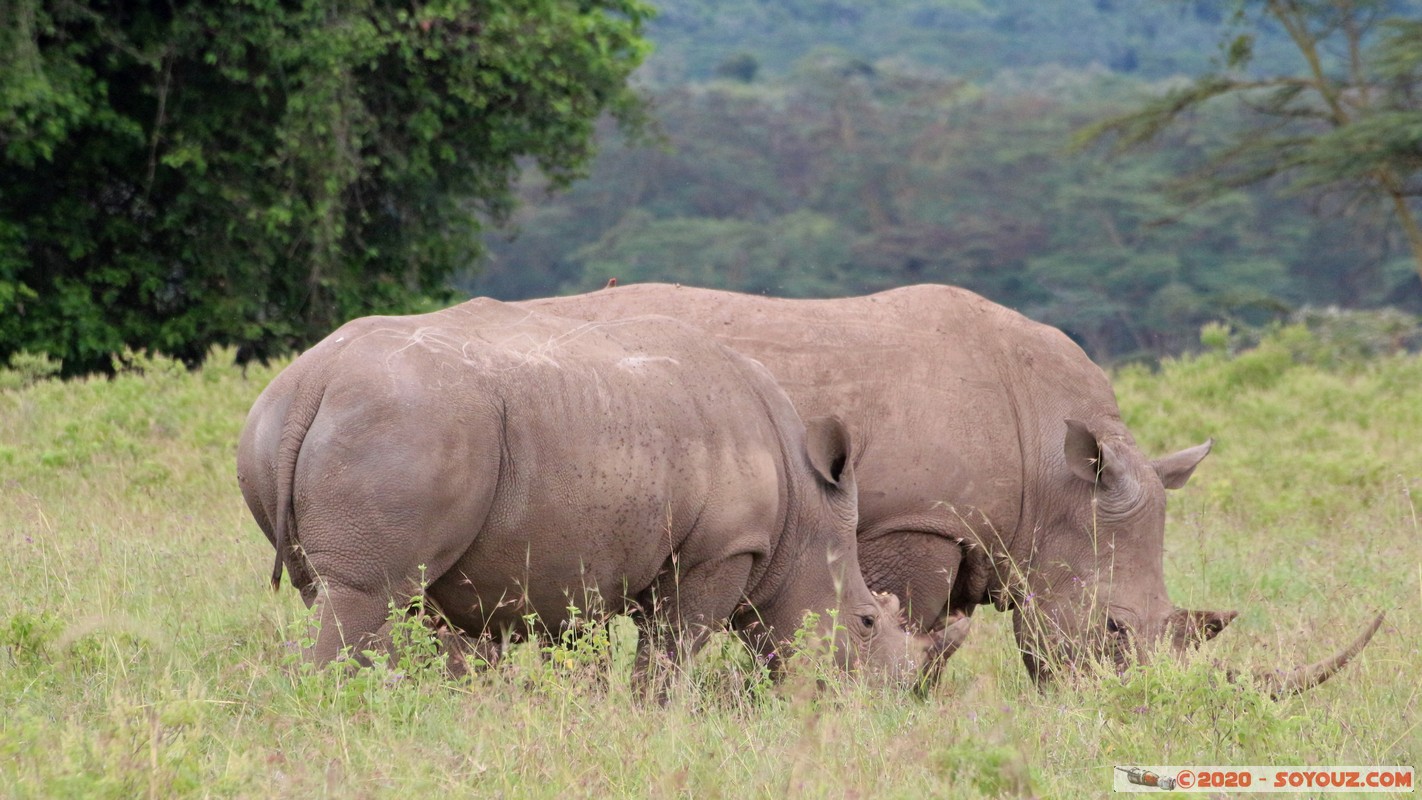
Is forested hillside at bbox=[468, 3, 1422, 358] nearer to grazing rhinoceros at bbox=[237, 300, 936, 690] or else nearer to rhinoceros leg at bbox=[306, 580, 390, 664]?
grazing rhinoceros at bbox=[237, 300, 936, 690]

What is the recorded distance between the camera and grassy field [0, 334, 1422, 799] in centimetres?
427

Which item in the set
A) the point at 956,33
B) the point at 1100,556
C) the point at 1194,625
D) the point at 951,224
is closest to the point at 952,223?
the point at 951,224

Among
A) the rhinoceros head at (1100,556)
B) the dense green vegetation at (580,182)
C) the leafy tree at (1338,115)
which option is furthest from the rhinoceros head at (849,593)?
the leafy tree at (1338,115)

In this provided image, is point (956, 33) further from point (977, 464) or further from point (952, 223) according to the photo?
point (977, 464)

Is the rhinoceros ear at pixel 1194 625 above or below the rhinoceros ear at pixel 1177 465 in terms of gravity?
below

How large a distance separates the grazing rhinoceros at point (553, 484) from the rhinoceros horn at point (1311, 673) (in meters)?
1.22

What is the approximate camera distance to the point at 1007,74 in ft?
239

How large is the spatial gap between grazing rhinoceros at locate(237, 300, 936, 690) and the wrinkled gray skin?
19.5 inches

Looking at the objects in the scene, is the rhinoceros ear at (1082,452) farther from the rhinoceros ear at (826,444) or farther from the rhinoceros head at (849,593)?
the rhinoceros ear at (826,444)

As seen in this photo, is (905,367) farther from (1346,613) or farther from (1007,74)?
(1007,74)

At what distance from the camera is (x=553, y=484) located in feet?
17.4

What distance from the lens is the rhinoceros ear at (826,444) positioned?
6082 mm

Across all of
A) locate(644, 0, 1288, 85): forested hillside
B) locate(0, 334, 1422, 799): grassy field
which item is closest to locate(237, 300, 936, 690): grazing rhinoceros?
locate(0, 334, 1422, 799): grassy field

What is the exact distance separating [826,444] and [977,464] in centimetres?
88
